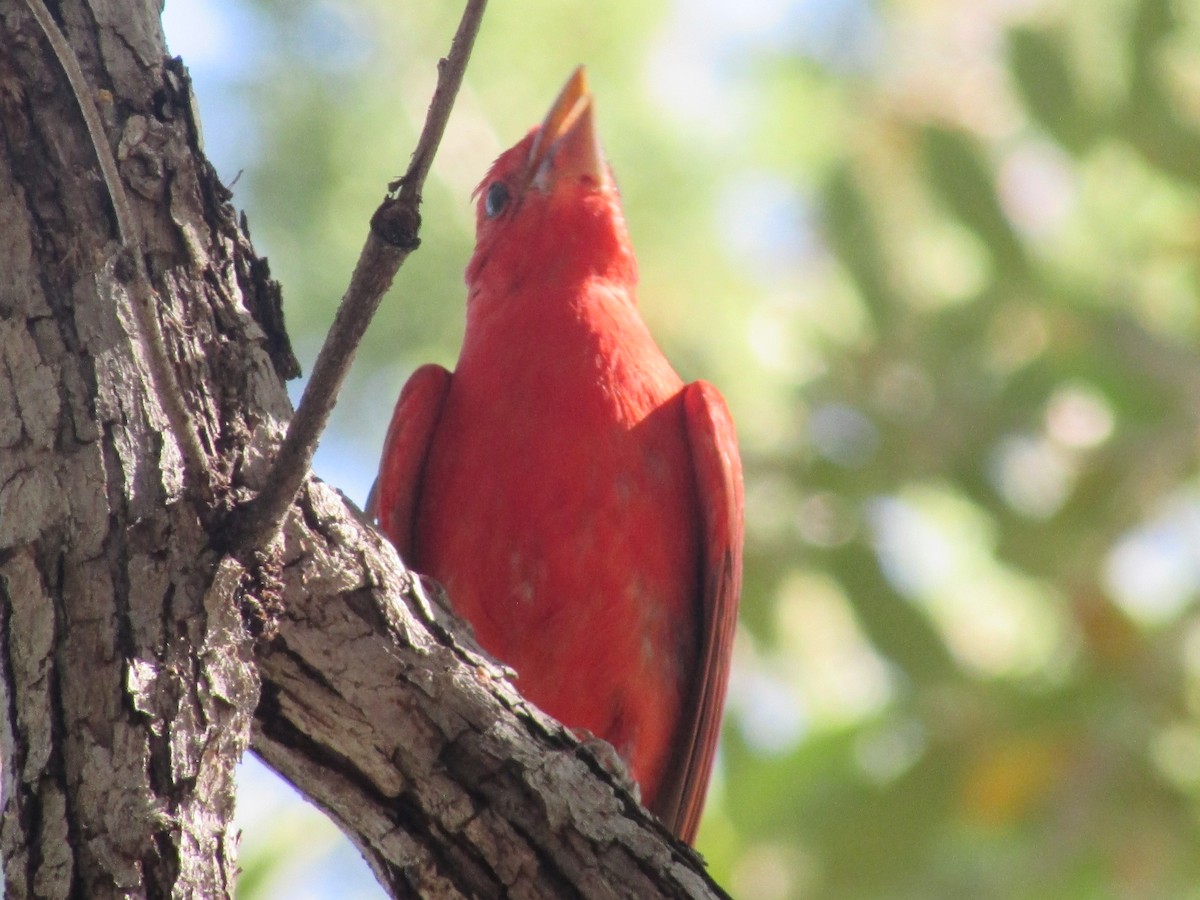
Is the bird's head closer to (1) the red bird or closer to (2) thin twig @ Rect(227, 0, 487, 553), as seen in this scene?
(1) the red bird

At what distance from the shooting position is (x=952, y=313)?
17.6ft

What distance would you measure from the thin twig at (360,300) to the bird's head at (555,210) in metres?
2.24

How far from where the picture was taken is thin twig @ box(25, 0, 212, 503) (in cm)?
227

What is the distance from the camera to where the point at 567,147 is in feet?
15.7

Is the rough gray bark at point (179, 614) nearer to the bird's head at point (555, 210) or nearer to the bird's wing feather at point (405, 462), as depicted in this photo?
the bird's wing feather at point (405, 462)

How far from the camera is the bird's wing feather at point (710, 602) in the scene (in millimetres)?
4012

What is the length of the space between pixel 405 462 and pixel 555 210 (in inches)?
40.1

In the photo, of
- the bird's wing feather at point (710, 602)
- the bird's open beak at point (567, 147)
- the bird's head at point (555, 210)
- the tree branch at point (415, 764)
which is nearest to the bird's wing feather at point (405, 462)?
the bird's head at point (555, 210)

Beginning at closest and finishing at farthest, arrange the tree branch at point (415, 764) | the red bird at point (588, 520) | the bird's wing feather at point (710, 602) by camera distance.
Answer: the tree branch at point (415, 764), the red bird at point (588, 520), the bird's wing feather at point (710, 602)

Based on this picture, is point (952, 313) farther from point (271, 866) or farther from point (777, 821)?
point (271, 866)

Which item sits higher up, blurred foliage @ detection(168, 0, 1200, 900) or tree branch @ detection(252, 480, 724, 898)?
blurred foliage @ detection(168, 0, 1200, 900)

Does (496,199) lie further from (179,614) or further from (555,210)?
(179,614)

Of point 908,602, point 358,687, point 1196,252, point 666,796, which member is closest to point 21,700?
point 358,687

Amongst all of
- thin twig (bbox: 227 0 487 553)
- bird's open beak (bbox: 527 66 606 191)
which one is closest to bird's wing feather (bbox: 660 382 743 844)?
bird's open beak (bbox: 527 66 606 191)
